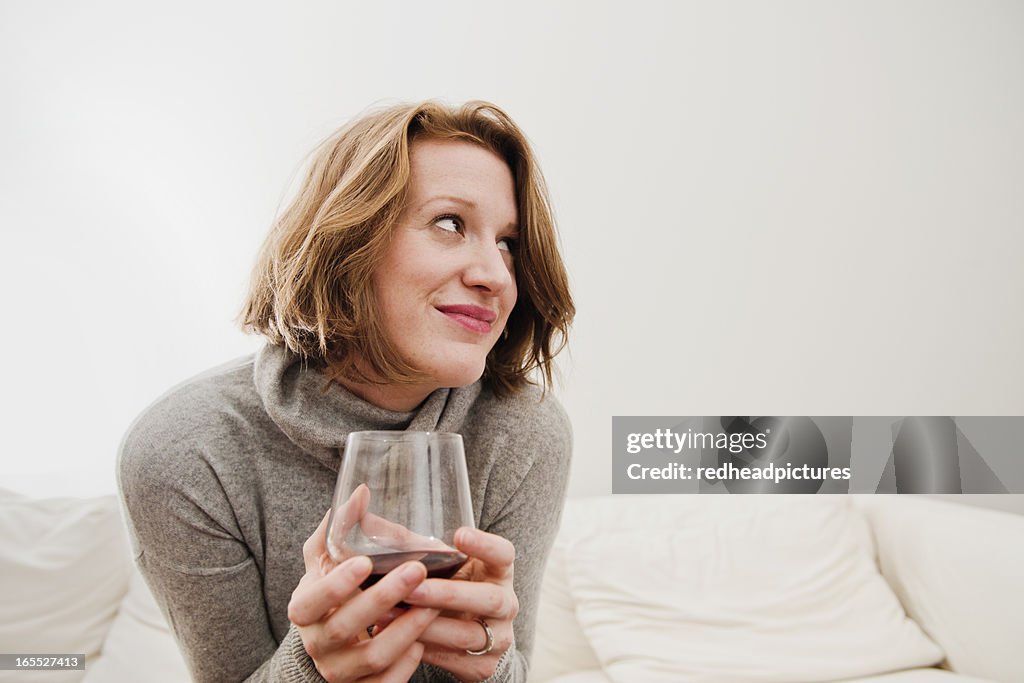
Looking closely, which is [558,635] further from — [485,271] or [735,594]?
[485,271]

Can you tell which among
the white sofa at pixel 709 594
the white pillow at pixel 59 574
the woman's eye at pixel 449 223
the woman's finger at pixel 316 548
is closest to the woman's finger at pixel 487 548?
the woman's finger at pixel 316 548

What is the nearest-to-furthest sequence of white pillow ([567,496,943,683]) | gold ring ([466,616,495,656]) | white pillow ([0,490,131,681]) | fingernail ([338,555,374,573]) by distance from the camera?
fingernail ([338,555,374,573])
gold ring ([466,616,495,656])
white pillow ([0,490,131,681])
white pillow ([567,496,943,683])

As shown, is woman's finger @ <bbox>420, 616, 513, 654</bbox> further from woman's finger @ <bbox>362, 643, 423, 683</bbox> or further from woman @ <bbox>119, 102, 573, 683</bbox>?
woman @ <bbox>119, 102, 573, 683</bbox>

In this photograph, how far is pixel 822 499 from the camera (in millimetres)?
1969

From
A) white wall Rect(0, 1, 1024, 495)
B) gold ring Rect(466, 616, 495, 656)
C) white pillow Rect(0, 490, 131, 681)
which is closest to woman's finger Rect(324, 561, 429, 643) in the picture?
gold ring Rect(466, 616, 495, 656)

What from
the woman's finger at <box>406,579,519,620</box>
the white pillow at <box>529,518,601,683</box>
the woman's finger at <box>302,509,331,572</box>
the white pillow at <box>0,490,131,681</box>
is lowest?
the white pillow at <box>529,518,601,683</box>

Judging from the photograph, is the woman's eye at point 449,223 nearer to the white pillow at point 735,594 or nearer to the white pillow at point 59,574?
the white pillow at point 735,594

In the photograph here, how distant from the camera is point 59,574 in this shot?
1.48 m

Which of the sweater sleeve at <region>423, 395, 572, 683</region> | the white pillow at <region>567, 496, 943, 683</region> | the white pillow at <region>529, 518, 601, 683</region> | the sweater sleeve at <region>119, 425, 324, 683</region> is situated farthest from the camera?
the white pillow at <region>529, 518, 601, 683</region>

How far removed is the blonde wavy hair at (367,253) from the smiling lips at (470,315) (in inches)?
3.5

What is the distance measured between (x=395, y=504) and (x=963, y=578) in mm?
1672

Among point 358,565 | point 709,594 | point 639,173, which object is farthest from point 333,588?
point 639,173

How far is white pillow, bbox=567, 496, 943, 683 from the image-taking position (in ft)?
4.98

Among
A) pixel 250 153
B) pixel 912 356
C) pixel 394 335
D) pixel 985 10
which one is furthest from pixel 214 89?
pixel 985 10
